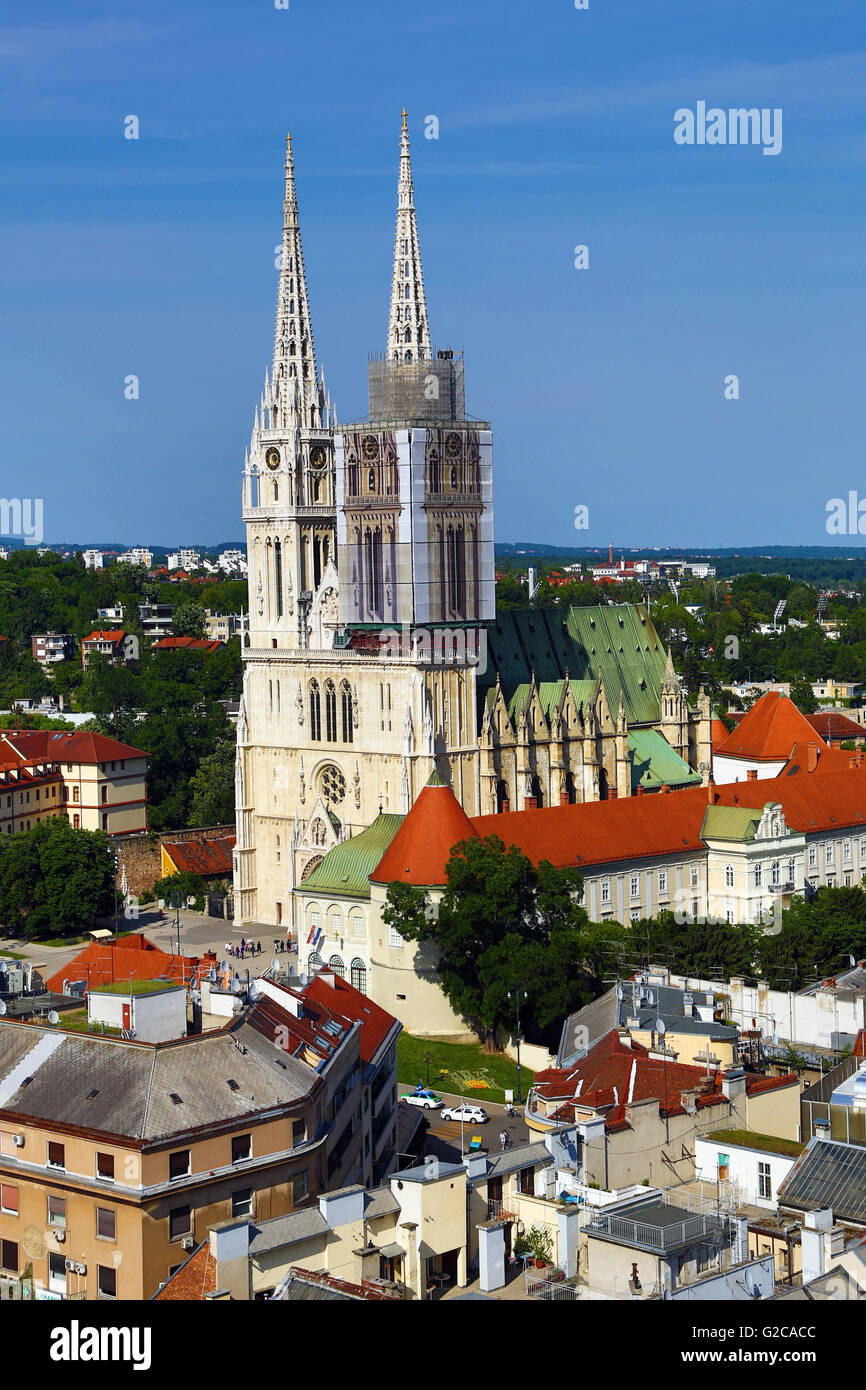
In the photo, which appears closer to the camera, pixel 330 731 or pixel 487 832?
pixel 487 832

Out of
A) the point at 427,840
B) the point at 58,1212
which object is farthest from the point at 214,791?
the point at 58,1212

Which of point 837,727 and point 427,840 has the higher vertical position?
point 427,840

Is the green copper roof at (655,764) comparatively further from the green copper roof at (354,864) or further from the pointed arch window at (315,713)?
the green copper roof at (354,864)

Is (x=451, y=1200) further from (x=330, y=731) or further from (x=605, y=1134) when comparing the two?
(x=330, y=731)

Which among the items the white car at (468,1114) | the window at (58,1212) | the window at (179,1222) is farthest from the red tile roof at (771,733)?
the window at (58,1212)

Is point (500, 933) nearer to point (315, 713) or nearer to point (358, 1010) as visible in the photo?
point (358, 1010)

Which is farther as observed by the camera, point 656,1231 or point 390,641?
point 390,641
